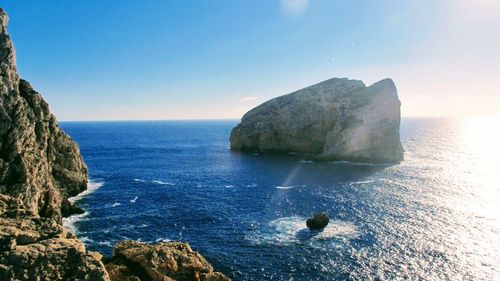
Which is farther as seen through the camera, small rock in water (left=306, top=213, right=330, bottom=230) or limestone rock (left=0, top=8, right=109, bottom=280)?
small rock in water (left=306, top=213, right=330, bottom=230)

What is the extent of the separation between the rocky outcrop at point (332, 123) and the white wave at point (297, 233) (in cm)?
7924

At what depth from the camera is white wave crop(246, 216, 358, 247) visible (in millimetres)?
65438

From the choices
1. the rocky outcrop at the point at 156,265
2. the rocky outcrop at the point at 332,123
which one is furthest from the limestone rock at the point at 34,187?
the rocky outcrop at the point at 332,123

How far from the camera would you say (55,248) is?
27.1 meters

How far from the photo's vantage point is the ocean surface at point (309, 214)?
56.8 m

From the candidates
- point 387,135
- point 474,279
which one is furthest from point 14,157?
point 387,135

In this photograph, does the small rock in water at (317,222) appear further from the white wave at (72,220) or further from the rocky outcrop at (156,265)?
the white wave at (72,220)

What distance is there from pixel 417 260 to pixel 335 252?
12.6 m

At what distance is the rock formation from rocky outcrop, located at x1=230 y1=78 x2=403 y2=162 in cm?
9570

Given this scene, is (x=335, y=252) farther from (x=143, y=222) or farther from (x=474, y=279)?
(x=143, y=222)

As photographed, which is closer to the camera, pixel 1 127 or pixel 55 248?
pixel 55 248

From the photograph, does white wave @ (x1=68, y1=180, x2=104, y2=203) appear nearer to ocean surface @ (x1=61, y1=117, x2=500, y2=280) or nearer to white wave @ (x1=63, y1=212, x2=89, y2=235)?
ocean surface @ (x1=61, y1=117, x2=500, y2=280)

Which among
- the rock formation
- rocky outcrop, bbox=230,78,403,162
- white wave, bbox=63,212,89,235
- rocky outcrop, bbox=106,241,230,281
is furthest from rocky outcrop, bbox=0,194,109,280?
rocky outcrop, bbox=230,78,403,162

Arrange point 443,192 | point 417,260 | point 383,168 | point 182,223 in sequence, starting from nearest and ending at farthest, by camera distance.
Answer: point 417,260
point 182,223
point 443,192
point 383,168
